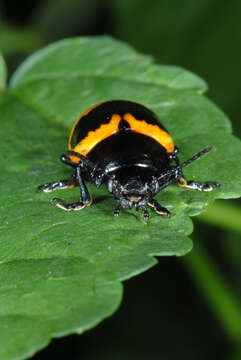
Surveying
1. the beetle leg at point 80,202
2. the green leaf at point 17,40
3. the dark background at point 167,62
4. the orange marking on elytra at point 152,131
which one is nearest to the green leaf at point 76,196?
the beetle leg at point 80,202

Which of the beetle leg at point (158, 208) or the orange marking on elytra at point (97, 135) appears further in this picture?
the orange marking on elytra at point (97, 135)

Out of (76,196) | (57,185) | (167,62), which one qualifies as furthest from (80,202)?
(167,62)

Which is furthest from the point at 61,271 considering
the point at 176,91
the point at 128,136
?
the point at 176,91

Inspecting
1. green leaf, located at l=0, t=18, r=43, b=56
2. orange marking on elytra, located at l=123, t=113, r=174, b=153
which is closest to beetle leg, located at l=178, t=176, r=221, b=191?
orange marking on elytra, located at l=123, t=113, r=174, b=153

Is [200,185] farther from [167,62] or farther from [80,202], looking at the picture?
[167,62]

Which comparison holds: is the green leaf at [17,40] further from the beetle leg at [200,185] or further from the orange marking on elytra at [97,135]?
the beetle leg at [200,185]

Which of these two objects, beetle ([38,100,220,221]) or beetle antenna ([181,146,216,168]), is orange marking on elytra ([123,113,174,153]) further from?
beetle antenna ([181,146,216,168])

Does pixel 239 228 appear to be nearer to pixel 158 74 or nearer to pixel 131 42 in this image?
pixel 158 74
